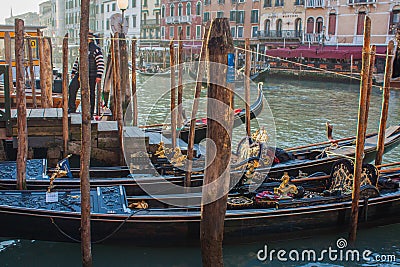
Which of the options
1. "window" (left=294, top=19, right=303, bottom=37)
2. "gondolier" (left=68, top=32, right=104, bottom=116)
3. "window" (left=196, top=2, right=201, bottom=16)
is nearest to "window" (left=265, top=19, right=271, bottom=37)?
"window" (left=294, top=19, right=303, bottom=37)

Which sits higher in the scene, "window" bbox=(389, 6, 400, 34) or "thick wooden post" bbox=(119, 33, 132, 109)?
"window" bbox=(389, 6, 400, 34)

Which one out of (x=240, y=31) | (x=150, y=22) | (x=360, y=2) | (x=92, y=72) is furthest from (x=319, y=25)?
(x=92, y=72)

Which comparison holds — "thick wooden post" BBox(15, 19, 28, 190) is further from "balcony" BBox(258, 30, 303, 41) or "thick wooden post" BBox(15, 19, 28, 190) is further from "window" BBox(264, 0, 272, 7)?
"window" BBox(264, 0, 272, 7)

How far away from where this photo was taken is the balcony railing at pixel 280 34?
77.1 feet

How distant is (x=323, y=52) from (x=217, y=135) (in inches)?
741

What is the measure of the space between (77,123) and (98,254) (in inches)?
77.0

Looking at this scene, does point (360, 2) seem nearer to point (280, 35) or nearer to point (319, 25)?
point (319, 25)

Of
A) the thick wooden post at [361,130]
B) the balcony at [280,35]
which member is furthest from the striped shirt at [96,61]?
the balcony at [280,35]

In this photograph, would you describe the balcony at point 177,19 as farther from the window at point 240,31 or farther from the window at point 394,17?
the window at point 394,17


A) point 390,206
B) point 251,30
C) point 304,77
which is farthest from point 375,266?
point 251,30

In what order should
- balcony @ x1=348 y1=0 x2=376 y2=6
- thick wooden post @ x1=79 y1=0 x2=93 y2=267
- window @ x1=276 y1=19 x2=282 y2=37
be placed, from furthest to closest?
window @ x1=276 y1=19 x2=282 y2=37, balcony @ x1=348 y1=0 x2=376 y2=6, thick wooden post @ x1=79 y1=0 x2=93 y2=267

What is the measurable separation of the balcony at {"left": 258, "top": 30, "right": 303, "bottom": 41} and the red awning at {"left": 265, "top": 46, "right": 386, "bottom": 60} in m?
0.94

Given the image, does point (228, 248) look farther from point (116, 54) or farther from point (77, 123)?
point (116, 54)

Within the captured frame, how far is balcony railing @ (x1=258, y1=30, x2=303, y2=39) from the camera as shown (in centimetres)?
2350
